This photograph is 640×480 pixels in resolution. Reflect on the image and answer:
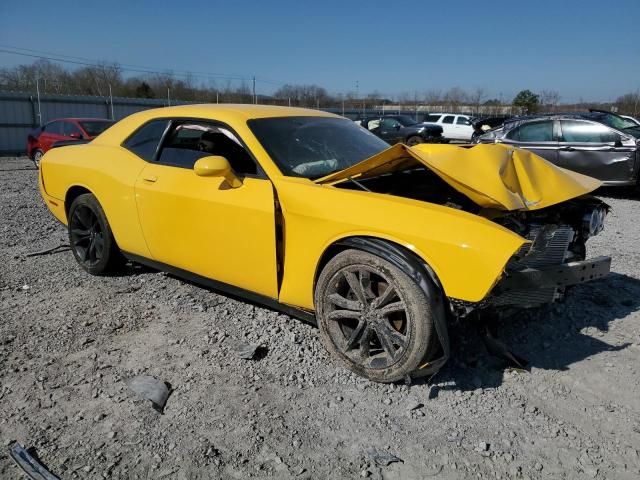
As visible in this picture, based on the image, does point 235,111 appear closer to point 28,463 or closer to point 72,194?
point 72,194

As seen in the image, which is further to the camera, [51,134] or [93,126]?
[51,134]

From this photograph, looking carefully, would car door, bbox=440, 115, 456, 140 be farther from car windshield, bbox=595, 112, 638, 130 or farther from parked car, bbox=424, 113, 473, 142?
car windshield, bbox=595, 112, 638, 130

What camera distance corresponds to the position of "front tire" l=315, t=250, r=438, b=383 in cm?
275

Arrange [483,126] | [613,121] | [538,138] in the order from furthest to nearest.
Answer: [483,126]
[613,121]
[538,138]

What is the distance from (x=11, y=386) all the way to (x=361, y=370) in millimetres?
1994

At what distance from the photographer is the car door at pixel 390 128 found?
21.7m

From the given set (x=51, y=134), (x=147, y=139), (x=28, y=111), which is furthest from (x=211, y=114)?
(x=28, y=111)

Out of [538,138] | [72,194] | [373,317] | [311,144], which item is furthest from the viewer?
[538,138]

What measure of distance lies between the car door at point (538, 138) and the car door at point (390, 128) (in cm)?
1148

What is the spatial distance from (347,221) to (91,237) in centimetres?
289

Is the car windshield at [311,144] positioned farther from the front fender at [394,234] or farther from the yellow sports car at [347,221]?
the front fender at [394,234]

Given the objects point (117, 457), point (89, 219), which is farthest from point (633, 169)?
point (117, 457)

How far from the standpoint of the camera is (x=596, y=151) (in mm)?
9164

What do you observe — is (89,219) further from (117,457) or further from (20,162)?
(20,162)
